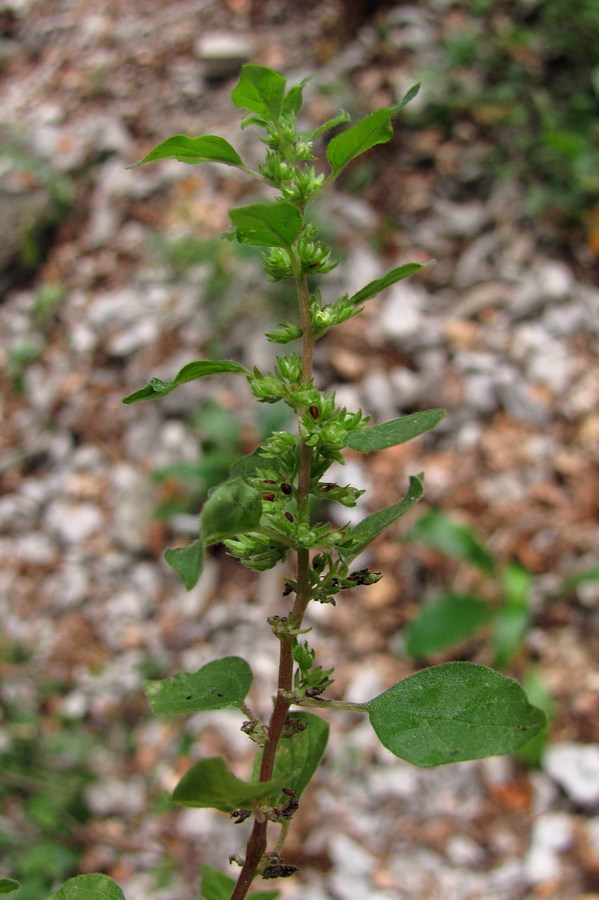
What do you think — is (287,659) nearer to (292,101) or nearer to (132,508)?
(292,101)

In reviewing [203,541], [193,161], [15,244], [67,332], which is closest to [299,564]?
[203,541]

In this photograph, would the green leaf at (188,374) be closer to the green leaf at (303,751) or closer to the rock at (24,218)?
the green leaf at (303,751)

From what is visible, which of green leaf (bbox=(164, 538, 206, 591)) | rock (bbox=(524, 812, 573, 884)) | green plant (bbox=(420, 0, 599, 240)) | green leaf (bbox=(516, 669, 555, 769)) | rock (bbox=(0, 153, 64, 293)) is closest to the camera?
green leaf (bbox=(164, 538, 206, 591))

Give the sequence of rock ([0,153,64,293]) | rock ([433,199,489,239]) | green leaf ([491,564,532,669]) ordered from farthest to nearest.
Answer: rock ([0,153,64,293]) < rock ([433,199,489,239]) < green leaf ([491,564,532,669])

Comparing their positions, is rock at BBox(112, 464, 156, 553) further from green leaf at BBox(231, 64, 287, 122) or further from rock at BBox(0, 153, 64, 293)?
green leaf at BBox(231, 64, 287, 122)

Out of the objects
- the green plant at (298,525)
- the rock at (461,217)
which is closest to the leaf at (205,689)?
the green plant at (298,525)

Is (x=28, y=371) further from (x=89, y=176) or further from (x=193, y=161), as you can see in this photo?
(x=193, y=161)

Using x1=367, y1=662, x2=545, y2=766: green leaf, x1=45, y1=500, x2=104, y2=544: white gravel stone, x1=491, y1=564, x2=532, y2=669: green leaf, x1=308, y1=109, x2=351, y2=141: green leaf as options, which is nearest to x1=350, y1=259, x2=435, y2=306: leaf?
x1=308, y1=109, x2=351, y2=141: green leaf

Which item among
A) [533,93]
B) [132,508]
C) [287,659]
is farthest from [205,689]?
[533,93]
